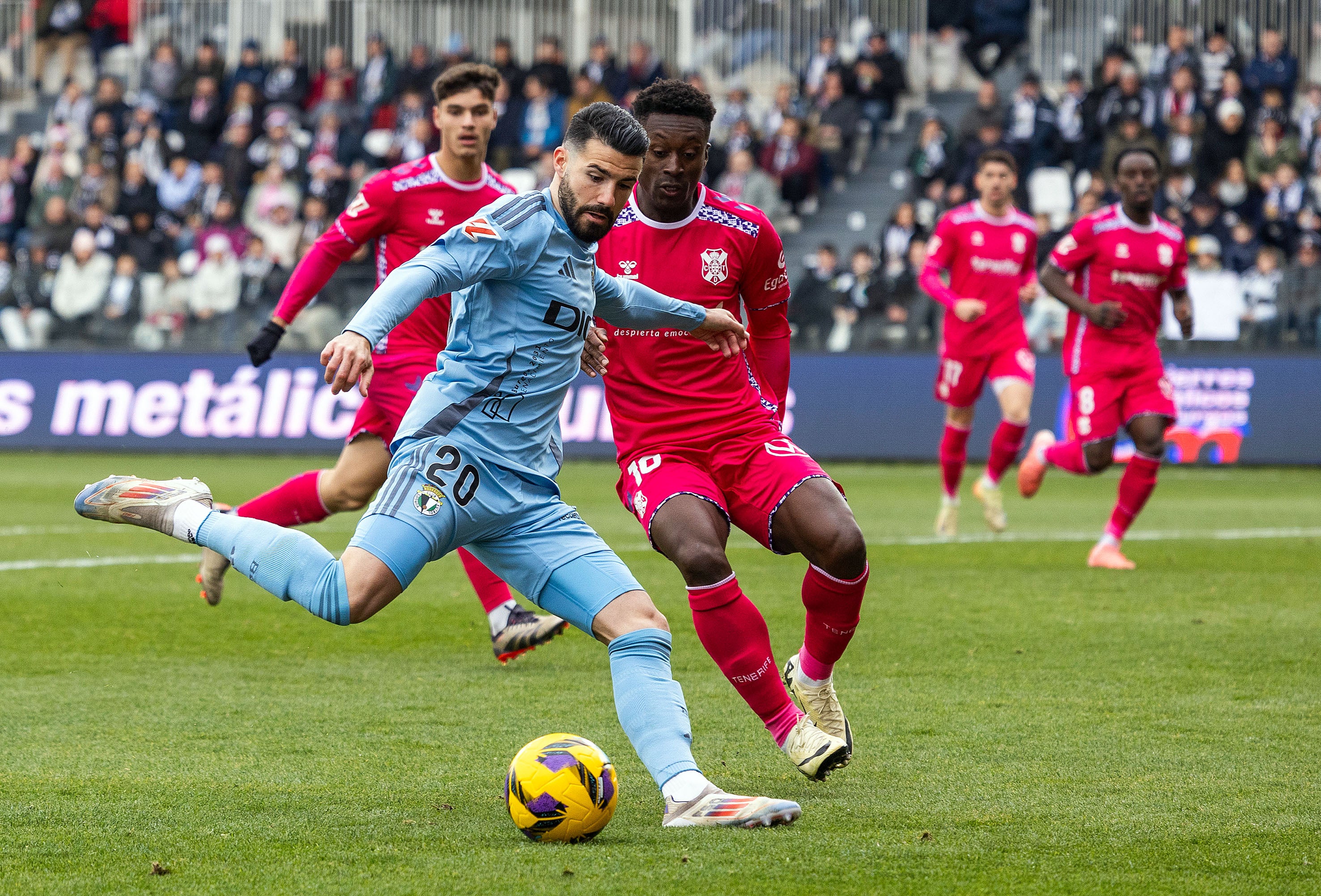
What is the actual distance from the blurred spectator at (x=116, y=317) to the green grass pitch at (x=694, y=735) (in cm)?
911

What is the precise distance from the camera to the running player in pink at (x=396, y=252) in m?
7.22

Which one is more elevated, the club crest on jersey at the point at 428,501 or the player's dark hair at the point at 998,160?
the player's dark hair at the point at 998,160

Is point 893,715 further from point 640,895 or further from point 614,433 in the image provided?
point 640,895

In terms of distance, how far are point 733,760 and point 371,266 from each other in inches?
572

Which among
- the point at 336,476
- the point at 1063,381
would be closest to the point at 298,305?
the point at 336,476

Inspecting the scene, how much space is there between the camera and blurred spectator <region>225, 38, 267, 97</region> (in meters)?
24.1

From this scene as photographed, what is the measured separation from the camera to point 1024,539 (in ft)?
37.8

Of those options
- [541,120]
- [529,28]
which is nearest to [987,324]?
[541,120]

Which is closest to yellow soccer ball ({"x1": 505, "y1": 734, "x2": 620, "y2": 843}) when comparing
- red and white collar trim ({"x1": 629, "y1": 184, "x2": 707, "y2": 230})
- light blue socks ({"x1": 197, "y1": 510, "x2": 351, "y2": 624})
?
light blue socks ({"x1": 197, "y1": 510, "x2": 351, "y2": 624})

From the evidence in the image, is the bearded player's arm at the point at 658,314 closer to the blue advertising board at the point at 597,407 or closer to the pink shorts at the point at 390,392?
the pink shorts at the point at 390,392

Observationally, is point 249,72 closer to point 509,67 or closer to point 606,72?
point 509,67

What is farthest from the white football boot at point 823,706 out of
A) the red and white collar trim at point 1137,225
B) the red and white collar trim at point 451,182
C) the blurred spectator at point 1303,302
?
the blurred spectator at point 1303,302

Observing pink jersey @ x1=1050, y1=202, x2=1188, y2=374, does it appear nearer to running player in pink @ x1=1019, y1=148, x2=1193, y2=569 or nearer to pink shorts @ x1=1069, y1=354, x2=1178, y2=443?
running player in pink @ x1=1019, y1=148, x2=1193, y2=569

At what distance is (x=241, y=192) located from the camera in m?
22.5
